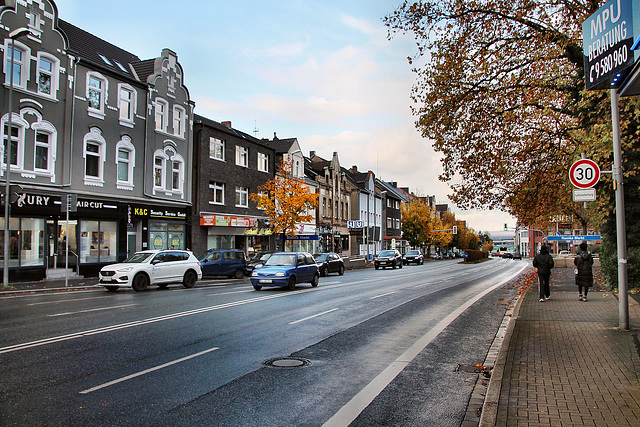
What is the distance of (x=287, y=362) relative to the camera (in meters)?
7.12

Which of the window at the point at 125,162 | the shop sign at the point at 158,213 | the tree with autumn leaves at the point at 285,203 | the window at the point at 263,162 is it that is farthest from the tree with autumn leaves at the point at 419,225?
the window at the point at 125,162

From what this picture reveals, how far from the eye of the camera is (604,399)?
519 cm

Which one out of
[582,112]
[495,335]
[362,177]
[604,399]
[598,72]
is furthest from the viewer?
[362,177]

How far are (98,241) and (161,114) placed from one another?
30.3 feet

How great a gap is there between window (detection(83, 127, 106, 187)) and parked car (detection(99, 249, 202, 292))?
24.2 feet

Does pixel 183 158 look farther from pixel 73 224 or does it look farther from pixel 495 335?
pixel 495 335

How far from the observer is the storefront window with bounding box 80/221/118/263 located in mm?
24000

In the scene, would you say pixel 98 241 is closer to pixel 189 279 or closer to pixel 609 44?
pixel 189 279

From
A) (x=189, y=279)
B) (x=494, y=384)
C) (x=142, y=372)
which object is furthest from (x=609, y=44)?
(x=189, y=279)

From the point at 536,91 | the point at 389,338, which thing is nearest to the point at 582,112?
the point at 536,91

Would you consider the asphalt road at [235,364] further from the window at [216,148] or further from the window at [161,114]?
the window at [216,148]

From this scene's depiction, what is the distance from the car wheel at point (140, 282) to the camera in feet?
58.9

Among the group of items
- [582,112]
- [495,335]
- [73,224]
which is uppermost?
[582,112]

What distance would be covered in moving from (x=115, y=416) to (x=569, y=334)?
26.4 feet
